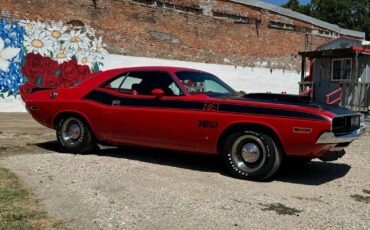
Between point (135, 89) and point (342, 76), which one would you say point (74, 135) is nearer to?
point (135, 89)

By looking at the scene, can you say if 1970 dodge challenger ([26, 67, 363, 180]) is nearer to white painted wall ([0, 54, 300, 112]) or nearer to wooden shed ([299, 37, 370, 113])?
white painted wall ([0, 54, 300, 112])

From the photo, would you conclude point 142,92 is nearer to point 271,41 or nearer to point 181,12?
point 181,12

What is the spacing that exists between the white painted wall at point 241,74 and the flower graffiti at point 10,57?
3.24 metres

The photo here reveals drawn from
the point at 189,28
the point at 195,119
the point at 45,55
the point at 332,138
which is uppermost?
the point at 189,28

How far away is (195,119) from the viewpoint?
6691mm

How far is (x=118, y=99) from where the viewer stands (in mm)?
7516

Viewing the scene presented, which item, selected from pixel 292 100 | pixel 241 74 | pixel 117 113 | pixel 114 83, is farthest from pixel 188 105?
pixel 241 74

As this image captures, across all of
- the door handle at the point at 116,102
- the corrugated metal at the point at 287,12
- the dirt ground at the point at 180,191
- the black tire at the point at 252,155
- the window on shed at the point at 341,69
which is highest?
the corrugated metal at the point at 287,12

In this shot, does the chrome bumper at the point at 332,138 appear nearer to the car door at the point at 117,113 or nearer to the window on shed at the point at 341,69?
the car door at the point at 117,113

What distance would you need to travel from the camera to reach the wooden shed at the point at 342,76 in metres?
16.9

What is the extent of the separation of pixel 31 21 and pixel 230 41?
9529mm

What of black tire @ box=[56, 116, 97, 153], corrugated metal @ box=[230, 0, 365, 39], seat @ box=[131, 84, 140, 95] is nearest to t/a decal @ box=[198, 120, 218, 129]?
seat @ box=[131, 84, 140, 95]

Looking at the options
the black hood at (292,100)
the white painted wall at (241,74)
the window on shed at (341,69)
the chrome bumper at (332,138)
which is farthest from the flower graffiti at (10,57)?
the chrome bumper at (332,138)

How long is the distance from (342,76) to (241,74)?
19.1 ft
